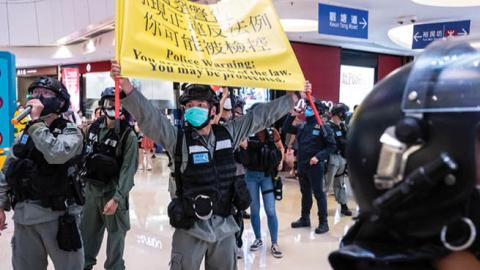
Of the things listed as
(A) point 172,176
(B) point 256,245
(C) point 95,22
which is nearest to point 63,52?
(C) point 95,22

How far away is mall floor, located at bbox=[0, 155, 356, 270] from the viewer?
4.15m

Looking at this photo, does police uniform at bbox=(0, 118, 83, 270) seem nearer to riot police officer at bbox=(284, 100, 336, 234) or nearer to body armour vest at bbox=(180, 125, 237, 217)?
body armour vest at bbox=(180, 125, 237, 217)

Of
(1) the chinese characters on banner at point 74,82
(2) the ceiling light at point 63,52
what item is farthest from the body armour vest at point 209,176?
(1) the chinese characters on banner at point 74,82

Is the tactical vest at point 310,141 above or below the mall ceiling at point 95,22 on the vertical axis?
below

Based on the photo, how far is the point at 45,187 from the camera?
2.50 meters

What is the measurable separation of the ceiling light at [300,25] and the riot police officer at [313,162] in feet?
12.3

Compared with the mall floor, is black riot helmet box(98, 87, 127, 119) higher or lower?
higher

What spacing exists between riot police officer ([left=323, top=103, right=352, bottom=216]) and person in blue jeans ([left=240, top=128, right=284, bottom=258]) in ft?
5.29

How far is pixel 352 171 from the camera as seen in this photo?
2.55ft

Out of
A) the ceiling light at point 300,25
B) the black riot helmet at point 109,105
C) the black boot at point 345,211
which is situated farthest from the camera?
the ceiling light at point 300,25

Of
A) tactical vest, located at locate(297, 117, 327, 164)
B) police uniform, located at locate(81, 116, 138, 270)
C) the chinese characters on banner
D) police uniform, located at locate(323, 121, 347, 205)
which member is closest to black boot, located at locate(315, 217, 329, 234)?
police uniform, located at locate(323, 121, 347, 205)

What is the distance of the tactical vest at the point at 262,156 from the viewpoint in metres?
4.34

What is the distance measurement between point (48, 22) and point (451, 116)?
42.3 ft

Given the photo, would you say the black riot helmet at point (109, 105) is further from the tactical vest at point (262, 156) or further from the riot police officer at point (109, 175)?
the tactical vest at point (262, 156)
